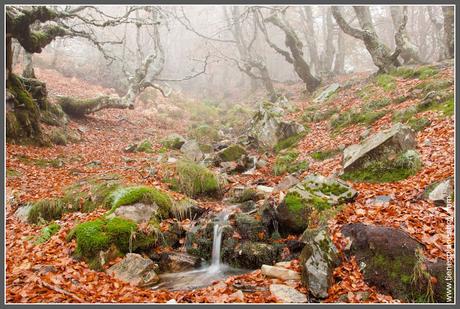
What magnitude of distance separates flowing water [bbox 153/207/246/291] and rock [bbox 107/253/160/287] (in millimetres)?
173

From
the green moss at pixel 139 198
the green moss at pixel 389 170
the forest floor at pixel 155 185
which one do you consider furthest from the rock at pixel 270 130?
the green moss at pixel 139 198

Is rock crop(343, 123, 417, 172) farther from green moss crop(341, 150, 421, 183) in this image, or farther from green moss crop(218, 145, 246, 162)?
green moss crop(218, 145, 246, 162)

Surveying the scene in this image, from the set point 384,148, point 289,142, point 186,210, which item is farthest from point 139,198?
point 289,142

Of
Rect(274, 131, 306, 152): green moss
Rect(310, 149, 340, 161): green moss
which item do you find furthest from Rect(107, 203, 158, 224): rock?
Rect(274, 131, 306, 152): green moss

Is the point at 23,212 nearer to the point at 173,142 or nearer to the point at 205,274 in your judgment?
the point at 205,274

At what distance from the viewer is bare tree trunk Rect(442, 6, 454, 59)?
1315cm

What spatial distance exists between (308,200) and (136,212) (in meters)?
3.23

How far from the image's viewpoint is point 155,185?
854cm

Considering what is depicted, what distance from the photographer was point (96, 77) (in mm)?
24578

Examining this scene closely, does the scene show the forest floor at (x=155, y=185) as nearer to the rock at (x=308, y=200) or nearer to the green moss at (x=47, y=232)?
the green moss at (x=47, y=232)

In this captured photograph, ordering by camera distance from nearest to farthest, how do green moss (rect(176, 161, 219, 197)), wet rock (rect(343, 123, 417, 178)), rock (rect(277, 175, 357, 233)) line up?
1. rock (rect(277, 175, 357, 233))
2. wet rock (rect(343, 123, 417, 178))
3. green moss (rect(176, 161, 219, 197))

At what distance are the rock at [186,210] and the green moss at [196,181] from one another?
831mm

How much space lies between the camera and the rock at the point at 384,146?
7.55m

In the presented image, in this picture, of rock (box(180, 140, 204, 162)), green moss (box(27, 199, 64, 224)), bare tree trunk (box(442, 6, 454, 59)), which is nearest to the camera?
green moss (box(27, 199, 64, 224))
